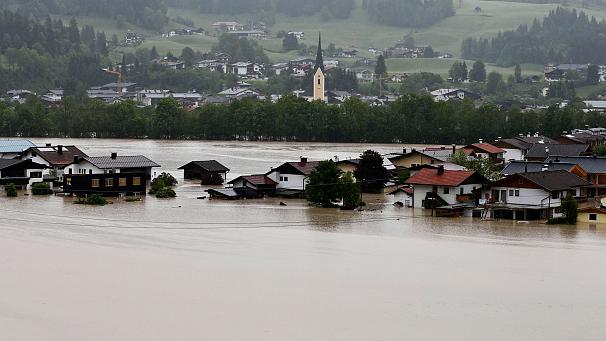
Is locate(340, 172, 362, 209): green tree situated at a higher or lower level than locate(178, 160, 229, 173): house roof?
lower

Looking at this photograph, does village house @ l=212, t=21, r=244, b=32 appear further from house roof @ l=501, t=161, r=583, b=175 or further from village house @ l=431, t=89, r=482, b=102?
house roof @ l=501, t=161, r=583, b=175

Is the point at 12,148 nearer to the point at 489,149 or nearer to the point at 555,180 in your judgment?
the point at 489,149

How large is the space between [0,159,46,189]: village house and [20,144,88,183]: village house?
16cm

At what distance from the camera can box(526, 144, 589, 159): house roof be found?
19938 millimetres

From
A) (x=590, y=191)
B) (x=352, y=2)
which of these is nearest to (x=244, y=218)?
(x=590, y=191)

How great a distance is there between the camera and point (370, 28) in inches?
3757

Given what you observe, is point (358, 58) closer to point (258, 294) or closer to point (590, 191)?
point (590, 191)

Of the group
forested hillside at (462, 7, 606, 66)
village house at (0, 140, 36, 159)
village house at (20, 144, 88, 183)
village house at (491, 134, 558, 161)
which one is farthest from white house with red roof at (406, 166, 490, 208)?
forested hillside at (462, 7, 606, 66)

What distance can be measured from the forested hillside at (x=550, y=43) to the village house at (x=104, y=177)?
57.2m

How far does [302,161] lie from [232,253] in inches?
254

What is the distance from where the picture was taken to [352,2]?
10156 centimetres

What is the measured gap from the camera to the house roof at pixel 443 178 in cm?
1497

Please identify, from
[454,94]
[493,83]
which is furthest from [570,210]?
[493,83]

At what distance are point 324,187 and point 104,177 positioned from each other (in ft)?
11.2
